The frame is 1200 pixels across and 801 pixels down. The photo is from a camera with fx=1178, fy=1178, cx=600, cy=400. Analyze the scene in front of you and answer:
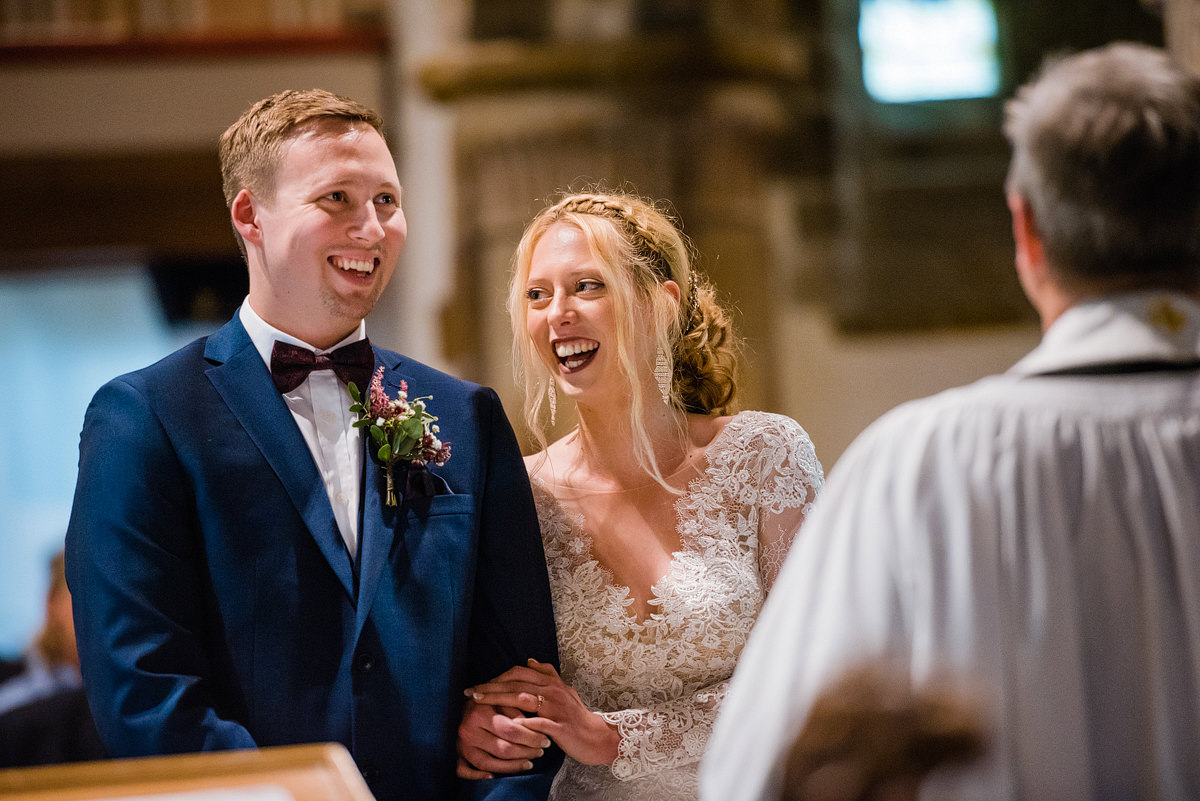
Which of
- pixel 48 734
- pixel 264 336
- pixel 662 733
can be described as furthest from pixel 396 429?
pixel 48 734

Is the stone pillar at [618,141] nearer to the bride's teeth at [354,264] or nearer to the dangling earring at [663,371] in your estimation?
the dangling earring at [663,371]

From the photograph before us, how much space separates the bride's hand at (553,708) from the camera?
217 cm

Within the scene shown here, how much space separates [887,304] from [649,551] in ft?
13.9

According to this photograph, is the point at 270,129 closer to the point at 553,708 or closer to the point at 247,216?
the point at 247,216

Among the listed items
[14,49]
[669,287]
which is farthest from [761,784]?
[14,49]

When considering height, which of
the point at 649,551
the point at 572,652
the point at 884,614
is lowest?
the point at 572,652

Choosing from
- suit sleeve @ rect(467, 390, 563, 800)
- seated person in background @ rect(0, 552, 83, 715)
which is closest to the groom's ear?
suit sleeve @ rect(467, 390, 563, 800)

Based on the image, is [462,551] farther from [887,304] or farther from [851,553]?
[887,304]

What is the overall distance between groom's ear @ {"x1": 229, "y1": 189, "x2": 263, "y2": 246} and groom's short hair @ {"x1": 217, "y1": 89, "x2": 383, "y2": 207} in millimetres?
15

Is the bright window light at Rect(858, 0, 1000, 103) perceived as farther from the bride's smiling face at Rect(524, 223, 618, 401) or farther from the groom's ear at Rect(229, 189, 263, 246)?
the groom's ear at Rect(229, 189, 263, 246)

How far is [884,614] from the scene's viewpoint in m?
1.33

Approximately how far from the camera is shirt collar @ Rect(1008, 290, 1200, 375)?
4.41 ft

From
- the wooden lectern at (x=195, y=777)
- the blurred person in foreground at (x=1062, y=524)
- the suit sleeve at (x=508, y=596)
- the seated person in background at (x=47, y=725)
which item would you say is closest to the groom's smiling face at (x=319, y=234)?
the suit sleeve at (x=508, y=596)

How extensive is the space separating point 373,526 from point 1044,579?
4.00 ft
